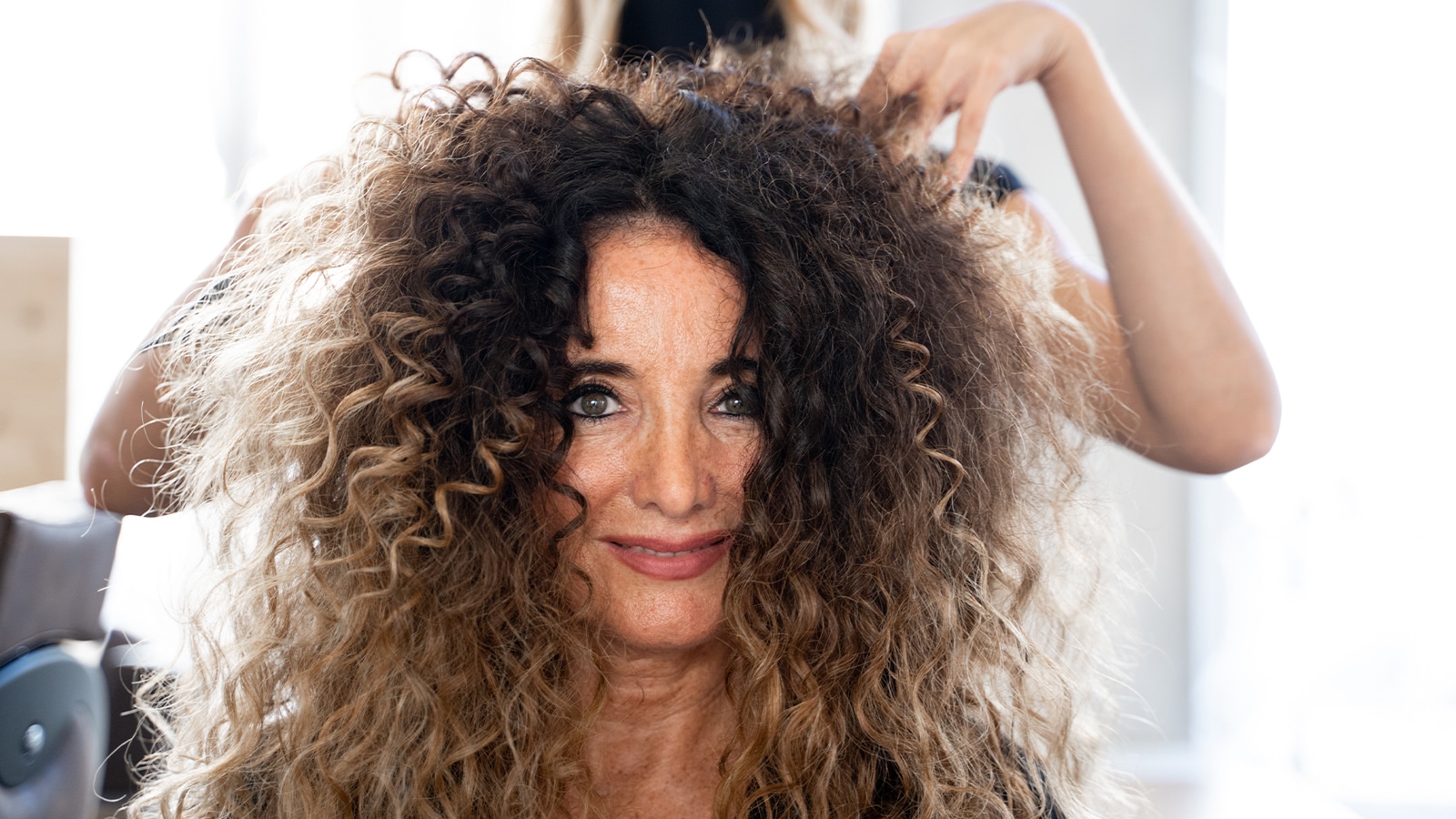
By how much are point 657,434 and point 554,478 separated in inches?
4.6

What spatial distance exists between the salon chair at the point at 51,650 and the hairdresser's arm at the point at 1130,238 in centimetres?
103

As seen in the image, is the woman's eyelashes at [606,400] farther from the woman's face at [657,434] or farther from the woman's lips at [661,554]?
the woman's lips at [661,554]

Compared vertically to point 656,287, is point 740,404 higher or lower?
lower

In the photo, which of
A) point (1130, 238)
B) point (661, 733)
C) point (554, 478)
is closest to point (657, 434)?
point (554, 478)

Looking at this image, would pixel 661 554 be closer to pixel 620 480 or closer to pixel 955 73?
pixel 620 480

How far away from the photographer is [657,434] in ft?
3.42

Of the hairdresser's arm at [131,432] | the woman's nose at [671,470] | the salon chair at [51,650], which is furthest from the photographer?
the hairdresser's arm at [131,432]

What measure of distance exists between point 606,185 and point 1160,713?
316 centimetres

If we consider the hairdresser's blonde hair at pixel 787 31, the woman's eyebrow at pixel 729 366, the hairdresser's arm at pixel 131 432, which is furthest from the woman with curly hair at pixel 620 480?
the hairdresser's blonde hair at pixel 787 31

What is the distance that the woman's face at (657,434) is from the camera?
1.04 m

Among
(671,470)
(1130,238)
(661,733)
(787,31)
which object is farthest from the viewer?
(787,31)

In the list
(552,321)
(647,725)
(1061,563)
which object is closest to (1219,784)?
(1061,563)

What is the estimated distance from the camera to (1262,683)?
3.18 metres

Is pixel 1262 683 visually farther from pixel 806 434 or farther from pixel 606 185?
pixel 606 185
